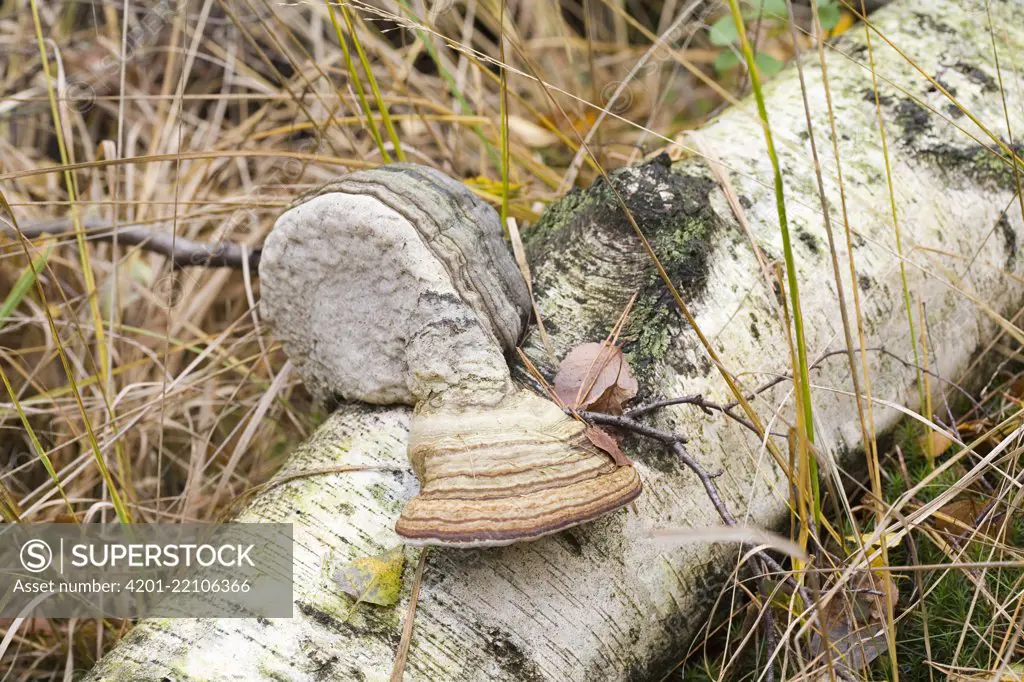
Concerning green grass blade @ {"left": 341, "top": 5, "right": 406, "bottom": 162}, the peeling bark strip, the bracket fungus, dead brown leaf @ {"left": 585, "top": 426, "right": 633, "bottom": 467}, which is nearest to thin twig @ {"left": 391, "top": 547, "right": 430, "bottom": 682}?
the peeling bark strip

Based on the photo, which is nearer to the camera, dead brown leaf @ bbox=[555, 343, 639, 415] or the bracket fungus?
the bracket fungus

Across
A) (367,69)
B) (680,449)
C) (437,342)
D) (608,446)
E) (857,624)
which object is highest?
(367,69)

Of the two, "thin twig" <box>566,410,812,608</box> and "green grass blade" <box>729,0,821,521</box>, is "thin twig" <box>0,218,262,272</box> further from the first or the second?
"green grass blade" <box>729,0,821,521</box>

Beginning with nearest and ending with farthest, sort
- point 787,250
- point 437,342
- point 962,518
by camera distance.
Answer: point 787,250 < point 437,342 < point 962,518

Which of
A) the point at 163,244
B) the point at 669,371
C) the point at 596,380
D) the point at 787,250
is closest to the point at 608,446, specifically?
the point at 596,380

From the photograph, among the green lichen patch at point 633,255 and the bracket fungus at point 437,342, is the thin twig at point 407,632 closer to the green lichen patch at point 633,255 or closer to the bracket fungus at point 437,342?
the bracket fungus at point 437,342

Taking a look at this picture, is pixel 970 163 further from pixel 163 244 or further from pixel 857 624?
pixel 163 244

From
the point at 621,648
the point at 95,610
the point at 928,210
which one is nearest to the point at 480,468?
the point at 621,648


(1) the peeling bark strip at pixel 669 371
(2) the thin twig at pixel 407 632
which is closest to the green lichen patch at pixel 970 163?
(1) the peeling bark strip at pixel 669 371
